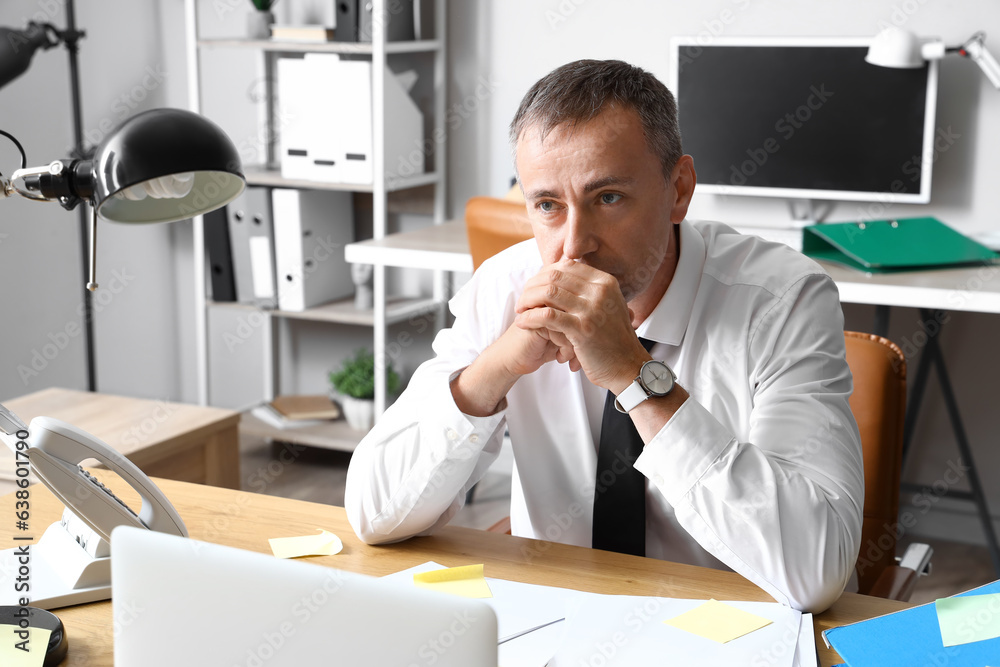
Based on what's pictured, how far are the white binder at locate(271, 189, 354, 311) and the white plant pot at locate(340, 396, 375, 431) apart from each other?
360mm

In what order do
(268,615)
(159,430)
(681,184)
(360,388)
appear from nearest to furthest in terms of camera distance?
(268,615) < (681,184) < (159,430) < (360,388)

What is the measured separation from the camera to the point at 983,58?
98.4 inches

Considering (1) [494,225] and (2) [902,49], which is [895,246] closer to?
(2) [902,49]

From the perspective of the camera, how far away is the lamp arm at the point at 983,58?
249 centimetres

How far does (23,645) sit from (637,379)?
0.67 meters

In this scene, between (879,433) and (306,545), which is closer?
(306,545)

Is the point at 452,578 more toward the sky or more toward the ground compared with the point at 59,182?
more toward the ground

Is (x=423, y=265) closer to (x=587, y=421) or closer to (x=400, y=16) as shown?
(x=400, y=16)

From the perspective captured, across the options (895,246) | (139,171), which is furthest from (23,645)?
(895,246)

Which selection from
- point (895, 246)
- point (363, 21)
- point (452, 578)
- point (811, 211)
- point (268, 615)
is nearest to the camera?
point (268, 615)

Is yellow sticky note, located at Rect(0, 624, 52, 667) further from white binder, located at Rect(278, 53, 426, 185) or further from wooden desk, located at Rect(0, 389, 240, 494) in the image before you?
white binder, located at Rect(278, 53, 426, 185)

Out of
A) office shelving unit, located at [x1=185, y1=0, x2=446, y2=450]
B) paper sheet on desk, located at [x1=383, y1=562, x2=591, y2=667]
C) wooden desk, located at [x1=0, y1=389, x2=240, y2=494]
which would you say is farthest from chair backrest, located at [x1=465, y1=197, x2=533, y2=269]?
paper sheet on desk, located at [x1=383, y1=562, x2=591, y2=667]

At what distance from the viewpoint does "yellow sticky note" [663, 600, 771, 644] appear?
0.94 meters

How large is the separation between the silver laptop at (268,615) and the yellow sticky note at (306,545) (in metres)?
0.43
